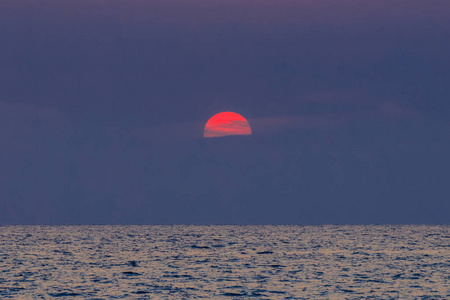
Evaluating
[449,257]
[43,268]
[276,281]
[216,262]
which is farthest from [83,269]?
[449,257]

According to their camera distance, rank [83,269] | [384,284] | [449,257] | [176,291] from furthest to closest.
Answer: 1. [449,257]
2. [83,269]
3. [384,284]
4. [176,291]

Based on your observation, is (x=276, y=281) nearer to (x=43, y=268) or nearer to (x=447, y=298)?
(x=447, y=298)

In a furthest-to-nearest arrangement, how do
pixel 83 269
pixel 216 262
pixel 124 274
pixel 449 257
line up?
pixel 449 257
pixel 216 262
pixel 83 269
pixel 124 274

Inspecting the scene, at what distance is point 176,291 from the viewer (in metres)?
46.2

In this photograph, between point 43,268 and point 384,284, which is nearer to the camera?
point 384,284

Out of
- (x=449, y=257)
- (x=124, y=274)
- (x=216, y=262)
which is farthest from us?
(x=449, y=257)

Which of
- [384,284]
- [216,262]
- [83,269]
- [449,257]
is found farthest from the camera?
[449,257]

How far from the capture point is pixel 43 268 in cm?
6344

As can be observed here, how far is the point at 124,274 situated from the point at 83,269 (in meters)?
6.56

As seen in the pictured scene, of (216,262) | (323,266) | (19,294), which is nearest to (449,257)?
(323,266)

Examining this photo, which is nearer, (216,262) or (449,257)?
(216,262)

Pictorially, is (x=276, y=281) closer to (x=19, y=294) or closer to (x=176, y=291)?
(x=176, y=291)

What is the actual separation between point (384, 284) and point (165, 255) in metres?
39.4

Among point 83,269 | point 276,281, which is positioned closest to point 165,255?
point 83,269
